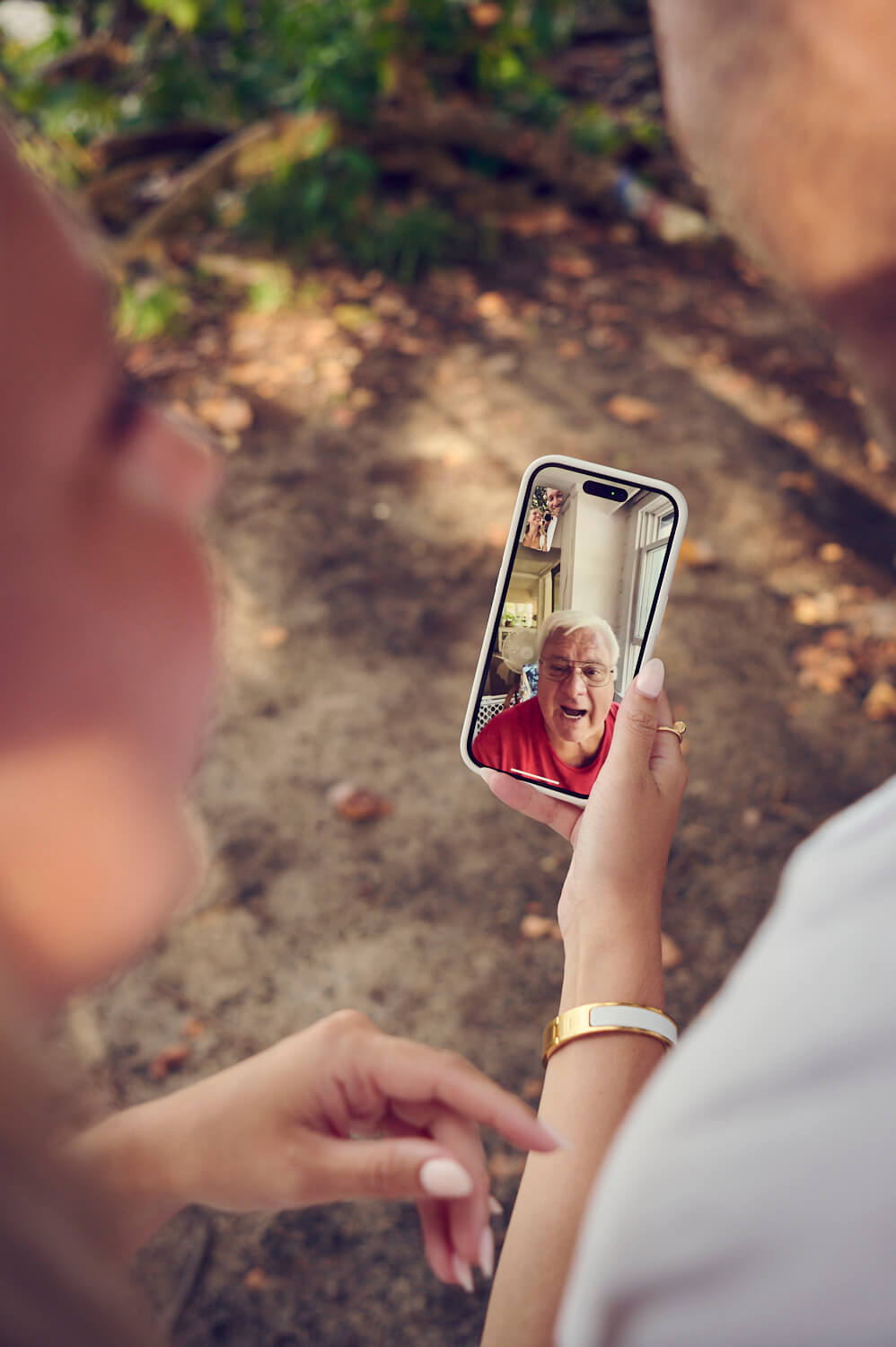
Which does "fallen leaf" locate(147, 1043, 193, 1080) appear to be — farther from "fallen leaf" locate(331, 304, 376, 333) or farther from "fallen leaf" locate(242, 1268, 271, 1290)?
"fallen leaf" locate(331, 304, 376, 333)

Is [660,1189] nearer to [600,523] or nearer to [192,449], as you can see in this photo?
[192,449]

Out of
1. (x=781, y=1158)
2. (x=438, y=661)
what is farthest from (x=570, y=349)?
(x=781, y=1158)

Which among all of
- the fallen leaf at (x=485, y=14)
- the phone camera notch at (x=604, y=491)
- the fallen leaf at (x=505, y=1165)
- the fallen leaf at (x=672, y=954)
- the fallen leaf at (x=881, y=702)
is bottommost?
the fallen leaf at (x=881, y=702)

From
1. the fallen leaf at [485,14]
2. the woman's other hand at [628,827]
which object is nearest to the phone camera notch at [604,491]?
the woman's other hand at [628,827]

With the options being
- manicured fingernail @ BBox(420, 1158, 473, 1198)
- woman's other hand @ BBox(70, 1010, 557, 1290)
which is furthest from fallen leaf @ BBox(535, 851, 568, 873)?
manicured fingernail @ BBox(420, 1158, 473, 1198)

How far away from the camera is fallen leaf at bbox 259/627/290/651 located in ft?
11.0

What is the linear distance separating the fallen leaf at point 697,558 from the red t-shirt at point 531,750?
206cm

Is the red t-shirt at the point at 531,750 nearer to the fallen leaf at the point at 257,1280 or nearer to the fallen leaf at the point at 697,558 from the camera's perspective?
the fallen leaf at the point at 257,1280

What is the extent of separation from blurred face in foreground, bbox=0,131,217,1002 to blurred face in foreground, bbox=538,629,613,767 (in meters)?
0.72

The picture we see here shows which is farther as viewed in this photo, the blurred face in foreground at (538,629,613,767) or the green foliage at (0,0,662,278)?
the green foliage at (0,0,662,278)

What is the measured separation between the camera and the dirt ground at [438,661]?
2363 mm

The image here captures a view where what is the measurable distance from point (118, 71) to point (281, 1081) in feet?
21.4

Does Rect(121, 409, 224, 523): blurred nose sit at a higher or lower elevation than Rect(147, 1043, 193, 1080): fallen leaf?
higher

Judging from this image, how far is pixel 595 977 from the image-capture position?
4.58 ft
